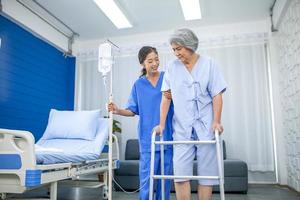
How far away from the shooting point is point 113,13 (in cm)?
418

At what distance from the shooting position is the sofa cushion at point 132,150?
439 cm

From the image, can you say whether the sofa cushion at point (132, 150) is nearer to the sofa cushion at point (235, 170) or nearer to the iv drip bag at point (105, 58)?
the sofa cushion at point (235, 170)

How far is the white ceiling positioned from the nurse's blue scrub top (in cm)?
221

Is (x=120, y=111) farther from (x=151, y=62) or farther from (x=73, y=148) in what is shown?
(x=73, y=148)

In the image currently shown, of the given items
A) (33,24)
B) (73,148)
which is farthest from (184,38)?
(33,24)

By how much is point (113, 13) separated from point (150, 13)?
0.56 m

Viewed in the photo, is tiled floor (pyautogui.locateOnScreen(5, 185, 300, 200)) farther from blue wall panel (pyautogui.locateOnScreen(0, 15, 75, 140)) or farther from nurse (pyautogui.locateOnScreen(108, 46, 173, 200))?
nurse (pyautogui.locateOnScreen(108, 46, 173, 200))

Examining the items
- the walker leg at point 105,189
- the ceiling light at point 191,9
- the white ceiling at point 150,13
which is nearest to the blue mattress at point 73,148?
the walker leg at point 105,189

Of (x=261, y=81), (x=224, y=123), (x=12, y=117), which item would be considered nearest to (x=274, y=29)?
(x=261, y=81)

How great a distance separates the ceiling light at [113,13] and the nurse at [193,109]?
2.49m

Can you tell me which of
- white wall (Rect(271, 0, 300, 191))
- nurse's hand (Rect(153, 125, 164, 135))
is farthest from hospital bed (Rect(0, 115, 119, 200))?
white wall (Rect(271, 0, 300, 191))

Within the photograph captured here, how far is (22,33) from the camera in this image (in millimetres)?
3896

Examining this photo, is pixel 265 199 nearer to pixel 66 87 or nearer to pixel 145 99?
pixel 145 99

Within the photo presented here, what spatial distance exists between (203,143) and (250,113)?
10.1 feet
